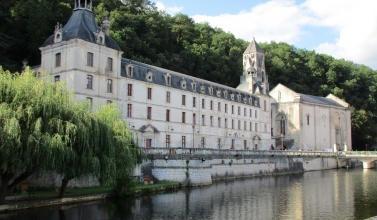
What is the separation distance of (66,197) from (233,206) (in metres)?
10.4

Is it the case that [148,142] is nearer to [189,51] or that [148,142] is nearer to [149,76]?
[149,76]

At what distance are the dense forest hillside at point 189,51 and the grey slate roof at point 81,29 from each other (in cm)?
757

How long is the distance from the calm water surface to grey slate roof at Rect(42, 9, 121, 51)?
52.1 ft

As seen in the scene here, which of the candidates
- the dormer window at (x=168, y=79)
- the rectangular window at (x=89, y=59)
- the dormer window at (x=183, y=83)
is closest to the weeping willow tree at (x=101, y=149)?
the rectangular window at (x=89, y=59)

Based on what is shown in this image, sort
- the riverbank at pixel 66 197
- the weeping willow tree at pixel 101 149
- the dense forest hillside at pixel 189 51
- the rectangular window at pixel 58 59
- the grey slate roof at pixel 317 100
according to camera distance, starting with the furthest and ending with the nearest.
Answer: the grey slate roof at pixel 317 100 < the dense forest hillside at pixel 189 51 < the rectangular window at pixel 58 59 < the weeping willow tree at pixel 101 149 < the riverbank at pixel 66 197

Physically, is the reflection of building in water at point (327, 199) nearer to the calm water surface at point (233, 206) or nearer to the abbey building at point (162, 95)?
the calm water surface at point (233, 206)

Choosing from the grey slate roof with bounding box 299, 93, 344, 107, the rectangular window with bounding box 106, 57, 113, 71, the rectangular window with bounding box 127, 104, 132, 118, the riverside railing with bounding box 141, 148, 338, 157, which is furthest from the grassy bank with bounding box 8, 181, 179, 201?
the grey slate roof with bounding box 299, 93, 344, 107

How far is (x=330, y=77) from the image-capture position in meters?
93.2

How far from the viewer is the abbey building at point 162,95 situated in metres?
35.1

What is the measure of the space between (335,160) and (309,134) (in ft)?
30.4

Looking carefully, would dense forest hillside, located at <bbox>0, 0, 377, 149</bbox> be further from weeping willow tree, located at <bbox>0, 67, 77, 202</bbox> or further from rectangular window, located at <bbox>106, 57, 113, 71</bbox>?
weeping willow tree, located at <bbox>0, 67, 77, 202</bbox>

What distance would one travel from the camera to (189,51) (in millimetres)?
69812

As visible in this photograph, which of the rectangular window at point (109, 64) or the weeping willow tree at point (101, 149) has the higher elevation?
the rectangular window at point (109, 64)

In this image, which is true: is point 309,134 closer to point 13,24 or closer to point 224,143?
point 224,143
